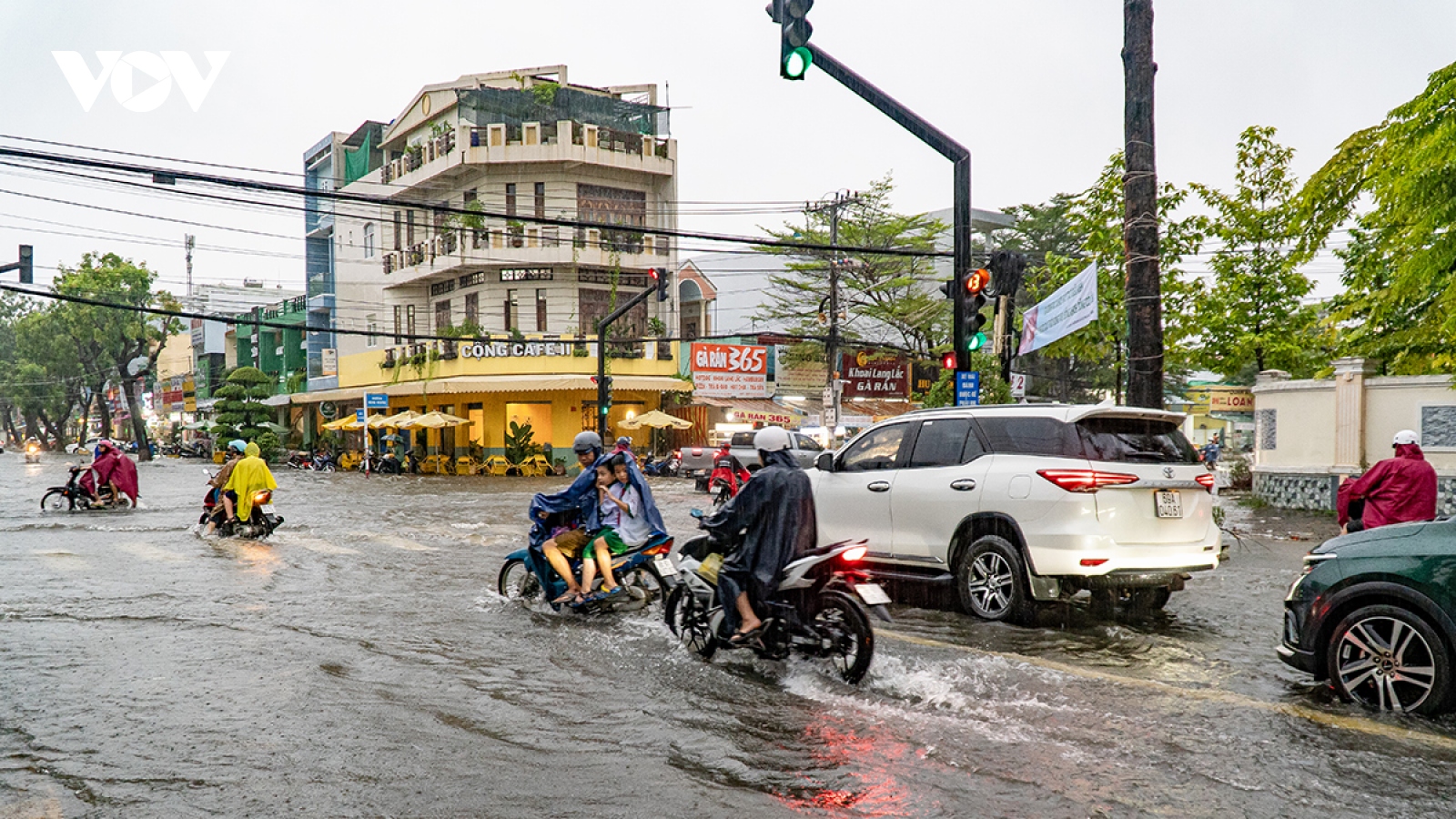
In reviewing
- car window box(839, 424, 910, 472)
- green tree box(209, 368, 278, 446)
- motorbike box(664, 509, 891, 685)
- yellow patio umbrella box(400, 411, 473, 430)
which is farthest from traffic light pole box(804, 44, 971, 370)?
green tree box(209, 368, 278, 446)

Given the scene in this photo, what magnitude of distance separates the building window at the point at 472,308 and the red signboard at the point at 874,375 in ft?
48.5

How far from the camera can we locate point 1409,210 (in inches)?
443

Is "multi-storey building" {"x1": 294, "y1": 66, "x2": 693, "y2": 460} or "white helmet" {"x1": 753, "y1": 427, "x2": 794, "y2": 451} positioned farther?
"multi-storey building" {"x1": 294, "y1": 66, "x2": 693, "y2": 460}

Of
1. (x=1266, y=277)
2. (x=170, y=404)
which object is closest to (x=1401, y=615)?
(x=1266, y=277)

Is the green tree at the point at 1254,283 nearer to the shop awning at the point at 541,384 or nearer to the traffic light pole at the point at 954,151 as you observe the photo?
the traffic light pole at the point at 954,151

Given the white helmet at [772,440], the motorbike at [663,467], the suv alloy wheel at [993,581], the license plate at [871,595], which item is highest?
the white helmet at [772,440]

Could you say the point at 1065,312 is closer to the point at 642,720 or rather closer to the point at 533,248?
the point at 642,720

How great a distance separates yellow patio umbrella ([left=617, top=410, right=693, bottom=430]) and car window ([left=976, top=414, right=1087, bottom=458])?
30130mm

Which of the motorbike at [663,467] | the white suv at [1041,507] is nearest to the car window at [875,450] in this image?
the white suv at [1041,507]

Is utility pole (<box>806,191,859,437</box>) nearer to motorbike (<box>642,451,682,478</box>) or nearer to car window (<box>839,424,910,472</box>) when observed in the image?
motorbike (<box>642,451,682,478</box>)

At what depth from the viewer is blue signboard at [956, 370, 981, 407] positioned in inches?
521

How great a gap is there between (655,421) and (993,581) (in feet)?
101

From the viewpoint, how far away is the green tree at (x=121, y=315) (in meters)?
63.7

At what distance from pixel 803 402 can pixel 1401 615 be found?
39643 millimetres
